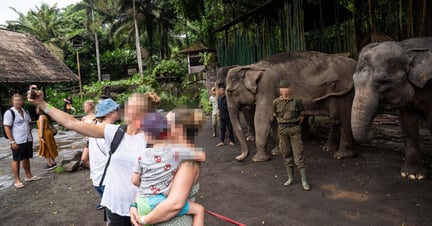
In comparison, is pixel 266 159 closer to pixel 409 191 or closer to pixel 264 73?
pixel 264 73

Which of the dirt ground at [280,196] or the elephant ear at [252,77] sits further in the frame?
the elephant ear at [252,77]

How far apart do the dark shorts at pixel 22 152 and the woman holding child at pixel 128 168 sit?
14.2ft

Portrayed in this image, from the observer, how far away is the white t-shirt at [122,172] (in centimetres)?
256

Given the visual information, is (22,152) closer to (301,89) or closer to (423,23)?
(301,89)

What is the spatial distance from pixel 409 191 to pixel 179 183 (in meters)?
3.81

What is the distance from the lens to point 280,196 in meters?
4.62

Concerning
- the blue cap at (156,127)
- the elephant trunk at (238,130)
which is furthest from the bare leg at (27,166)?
the blue cap at (156,127)

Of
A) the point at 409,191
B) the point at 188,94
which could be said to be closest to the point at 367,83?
the point at 409,191

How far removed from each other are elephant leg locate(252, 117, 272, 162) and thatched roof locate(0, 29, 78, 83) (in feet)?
37.8

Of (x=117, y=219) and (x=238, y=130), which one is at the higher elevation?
(x=238, y=130)

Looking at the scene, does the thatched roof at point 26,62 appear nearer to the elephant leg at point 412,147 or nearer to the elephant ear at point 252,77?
the elephant ear at point 252,77

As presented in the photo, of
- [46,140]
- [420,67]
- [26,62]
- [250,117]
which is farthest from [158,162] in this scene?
[26,62]

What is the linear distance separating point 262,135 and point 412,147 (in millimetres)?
2505

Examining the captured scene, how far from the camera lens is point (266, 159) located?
256 inches
